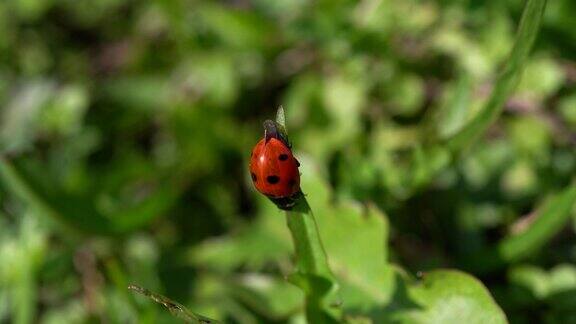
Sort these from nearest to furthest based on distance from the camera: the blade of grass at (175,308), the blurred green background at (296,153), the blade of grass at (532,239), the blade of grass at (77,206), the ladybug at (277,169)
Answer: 1. the blade of grass at (175,308)
2. the ladybug at (277,169)
3. the blade of grass at (532,239)
4. the blurred green background at (296,153)
5. the blade of grass at (77,206)

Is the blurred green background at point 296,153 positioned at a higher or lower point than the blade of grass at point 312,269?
higher

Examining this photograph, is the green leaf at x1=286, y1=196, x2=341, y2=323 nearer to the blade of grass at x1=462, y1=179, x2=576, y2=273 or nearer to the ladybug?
the ladybug

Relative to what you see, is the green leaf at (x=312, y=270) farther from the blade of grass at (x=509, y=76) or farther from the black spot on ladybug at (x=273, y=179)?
the blade of grass at (x=509, y=76)

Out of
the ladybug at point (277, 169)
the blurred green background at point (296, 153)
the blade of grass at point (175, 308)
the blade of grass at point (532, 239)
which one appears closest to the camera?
the blade of grass at point (175, 308)

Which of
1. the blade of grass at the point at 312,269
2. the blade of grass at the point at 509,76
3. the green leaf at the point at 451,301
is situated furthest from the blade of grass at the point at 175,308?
the blade of grass at the point at 509,76

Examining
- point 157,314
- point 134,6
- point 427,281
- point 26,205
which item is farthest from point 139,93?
point 427,281

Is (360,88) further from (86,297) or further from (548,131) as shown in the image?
(86,297)

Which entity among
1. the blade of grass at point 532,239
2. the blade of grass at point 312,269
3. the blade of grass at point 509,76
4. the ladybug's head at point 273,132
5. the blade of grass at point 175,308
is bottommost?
the blade of grass at point 175,308

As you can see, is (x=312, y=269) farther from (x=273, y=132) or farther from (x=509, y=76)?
(x=509, y=76)
